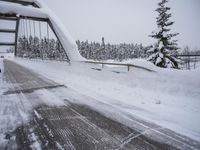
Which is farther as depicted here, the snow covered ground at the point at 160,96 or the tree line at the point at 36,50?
the tree line at the point at 36,50

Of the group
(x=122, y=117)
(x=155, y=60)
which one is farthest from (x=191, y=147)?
(x=155, y=60)

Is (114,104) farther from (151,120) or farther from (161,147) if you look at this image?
(161,147)

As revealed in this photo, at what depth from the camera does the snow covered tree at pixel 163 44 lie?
20016mm

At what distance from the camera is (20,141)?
360 centimetres

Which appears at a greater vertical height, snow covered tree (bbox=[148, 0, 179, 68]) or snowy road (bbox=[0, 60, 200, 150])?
snow covered tree (bbox=[148, 0, 179, 68])

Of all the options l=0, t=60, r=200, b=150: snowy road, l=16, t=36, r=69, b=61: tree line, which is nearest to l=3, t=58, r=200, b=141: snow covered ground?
l=0, t=60, r=200, b=150: snowy road

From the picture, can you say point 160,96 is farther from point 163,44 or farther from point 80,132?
point 163,44

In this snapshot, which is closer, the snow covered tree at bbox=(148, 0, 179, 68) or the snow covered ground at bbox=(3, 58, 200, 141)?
the snow covered ground at bbox=(3, 58, 200, 141)

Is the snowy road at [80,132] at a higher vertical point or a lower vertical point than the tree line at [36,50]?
lower

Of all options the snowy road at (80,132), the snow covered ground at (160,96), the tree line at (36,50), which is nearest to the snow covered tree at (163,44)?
the snow covered ground at (160,96)

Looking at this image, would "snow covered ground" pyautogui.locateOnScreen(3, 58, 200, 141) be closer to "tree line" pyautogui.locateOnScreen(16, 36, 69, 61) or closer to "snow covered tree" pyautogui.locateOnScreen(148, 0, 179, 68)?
"snow covered tree" pyautogui.locateOnScreen(148, 0, 179, 68)

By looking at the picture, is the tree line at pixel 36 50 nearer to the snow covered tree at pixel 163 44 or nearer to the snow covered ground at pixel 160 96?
the snow covered tree at pixel 163 44

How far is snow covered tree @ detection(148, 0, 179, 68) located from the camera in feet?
65.7

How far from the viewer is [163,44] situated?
20.8 metres
